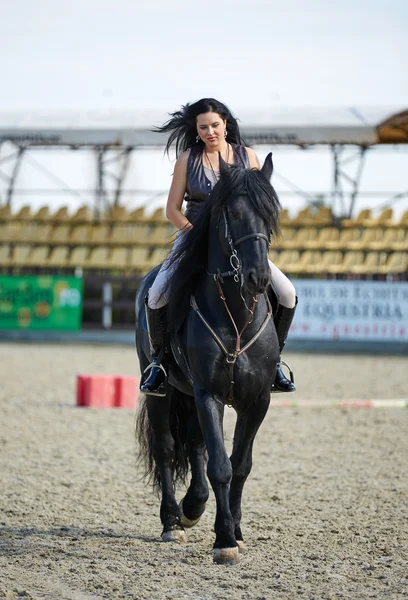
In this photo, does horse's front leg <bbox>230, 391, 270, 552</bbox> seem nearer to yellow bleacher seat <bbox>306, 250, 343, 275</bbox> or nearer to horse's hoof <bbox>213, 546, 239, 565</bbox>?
horse's hoof <bbox>213, 546, 239, 565</bbox>

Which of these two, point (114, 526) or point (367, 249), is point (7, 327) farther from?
point (114, 526)

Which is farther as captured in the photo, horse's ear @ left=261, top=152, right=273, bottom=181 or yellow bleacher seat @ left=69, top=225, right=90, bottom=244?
yellow bleacher seat @ left=69, top=225, right=90, bottom=244

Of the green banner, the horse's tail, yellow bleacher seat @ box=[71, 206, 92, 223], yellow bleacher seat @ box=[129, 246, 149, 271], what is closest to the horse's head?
the horse's tail

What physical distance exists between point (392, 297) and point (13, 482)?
43.9 feet

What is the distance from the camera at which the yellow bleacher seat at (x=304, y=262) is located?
1997cm

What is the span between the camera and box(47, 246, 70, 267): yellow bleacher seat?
2131 centimetres

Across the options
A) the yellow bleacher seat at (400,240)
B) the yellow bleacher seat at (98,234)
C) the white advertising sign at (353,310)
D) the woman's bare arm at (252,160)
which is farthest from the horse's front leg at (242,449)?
the yellow bleacher seat at (98,234)

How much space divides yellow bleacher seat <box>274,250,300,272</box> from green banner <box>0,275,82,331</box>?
465 centimetres

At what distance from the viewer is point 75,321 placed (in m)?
20.0

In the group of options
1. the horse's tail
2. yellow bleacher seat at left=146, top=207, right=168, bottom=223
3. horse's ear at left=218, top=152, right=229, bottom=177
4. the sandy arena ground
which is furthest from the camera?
yellow bleacher seat at left=146, top=207, right=168, bottom=223

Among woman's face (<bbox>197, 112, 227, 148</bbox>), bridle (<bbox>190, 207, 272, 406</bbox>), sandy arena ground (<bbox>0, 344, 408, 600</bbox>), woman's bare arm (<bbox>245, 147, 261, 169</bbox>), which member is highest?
woman's face (<bbox>197, 112, 227, 148</bbox>)

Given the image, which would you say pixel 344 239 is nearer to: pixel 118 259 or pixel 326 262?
pixel 326 262

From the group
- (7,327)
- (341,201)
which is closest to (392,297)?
(341,201)

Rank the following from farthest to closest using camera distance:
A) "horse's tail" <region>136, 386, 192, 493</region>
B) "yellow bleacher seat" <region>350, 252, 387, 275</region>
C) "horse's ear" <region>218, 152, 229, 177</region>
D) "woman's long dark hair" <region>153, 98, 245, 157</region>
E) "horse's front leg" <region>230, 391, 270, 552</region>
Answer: "yellow bleacher seat" <region>350, 252, 387, 275</region>
"horse's tail" <region>136, 386, 192, 493</region>
"woman's long dark hair" <region>153, 98, 245, 157</region>
"horse's front leg" <region>230, 391, 270, 552</region>
"horse's ear" <region>218, 152, 229, 177</region>
